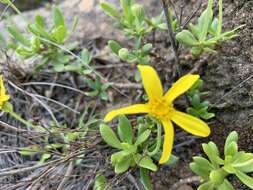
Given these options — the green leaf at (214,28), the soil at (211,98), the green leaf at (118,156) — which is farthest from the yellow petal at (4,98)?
the green leaf at (214,28)

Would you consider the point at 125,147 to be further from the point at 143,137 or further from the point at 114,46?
the point at 114,46

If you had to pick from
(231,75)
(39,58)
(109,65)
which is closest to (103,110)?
(109,65)

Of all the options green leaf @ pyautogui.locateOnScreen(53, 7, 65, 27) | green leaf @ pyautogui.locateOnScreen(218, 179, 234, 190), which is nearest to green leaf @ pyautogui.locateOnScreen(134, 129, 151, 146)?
green leaf @ pyautogui.locateOnScreen(218, 179, 234, 190)

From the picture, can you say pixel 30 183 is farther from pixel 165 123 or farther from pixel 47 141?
pixel 165 123

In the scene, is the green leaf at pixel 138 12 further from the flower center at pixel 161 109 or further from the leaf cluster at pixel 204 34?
the flower center at pixel 161 109

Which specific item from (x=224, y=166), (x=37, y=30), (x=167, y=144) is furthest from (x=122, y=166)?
(x=37, y=30)

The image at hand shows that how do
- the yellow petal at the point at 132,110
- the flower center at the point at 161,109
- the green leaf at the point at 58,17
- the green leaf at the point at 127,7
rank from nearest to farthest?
1. the yellow petal at the point at 132,110
2. the flower center at the point at 161,109
3. the green leaf at the point at 127,7
4. the green leaf at the point at 58,17

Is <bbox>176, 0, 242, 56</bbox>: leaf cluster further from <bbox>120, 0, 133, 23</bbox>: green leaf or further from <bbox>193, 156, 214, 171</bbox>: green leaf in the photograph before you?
<bbox>193, 156, 214, 171</bbox>: green leaf

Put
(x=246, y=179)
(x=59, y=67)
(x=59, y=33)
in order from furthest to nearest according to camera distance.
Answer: (x=59, y=67), (x=59, y=33), (x=246, y=179)
